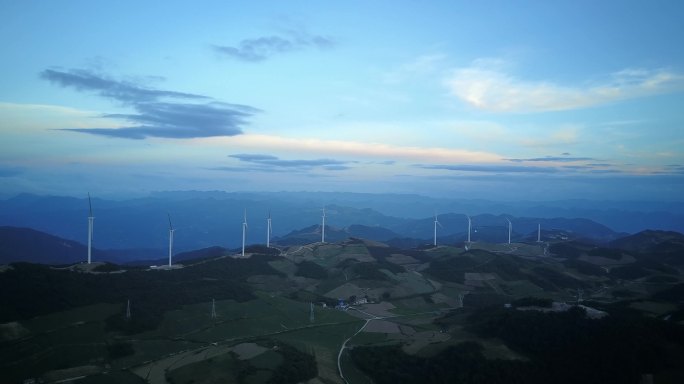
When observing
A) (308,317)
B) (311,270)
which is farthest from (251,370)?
(311,270)

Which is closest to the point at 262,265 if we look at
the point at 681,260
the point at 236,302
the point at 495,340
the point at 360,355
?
the point at 236,302

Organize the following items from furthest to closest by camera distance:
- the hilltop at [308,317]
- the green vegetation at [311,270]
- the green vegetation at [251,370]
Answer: the green vegetation at [311,270] → the hilltop at [308,317] → the green vegetation at [251,370]

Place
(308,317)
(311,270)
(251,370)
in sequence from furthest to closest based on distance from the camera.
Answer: (311,270) < (308,317) < (251,370)

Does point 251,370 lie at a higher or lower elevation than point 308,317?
higher

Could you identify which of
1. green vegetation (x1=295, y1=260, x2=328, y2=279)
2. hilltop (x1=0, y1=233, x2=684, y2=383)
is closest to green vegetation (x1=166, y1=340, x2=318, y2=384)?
hilltop (x1=0, y1=233, x2=684, y2=383)

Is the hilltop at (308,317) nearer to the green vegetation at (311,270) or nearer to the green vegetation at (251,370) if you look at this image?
the green vegetation at (251,370)

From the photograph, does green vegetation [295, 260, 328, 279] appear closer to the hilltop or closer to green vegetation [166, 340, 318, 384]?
the hilltop

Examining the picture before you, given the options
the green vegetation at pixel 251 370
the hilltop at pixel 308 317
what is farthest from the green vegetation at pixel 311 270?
the green vegetation at pixel 251 370

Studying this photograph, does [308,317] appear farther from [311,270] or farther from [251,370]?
[311,270]

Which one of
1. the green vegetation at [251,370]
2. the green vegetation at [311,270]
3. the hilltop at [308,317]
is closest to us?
the green vegetation at [251,370]

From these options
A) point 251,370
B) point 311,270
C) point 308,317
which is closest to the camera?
point 251,370

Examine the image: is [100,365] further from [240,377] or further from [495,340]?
[495,340]
